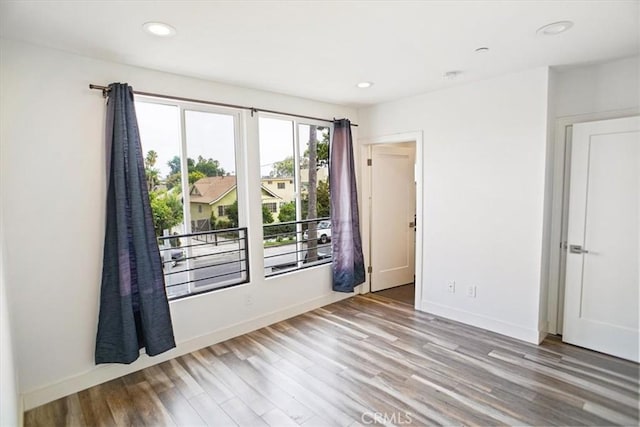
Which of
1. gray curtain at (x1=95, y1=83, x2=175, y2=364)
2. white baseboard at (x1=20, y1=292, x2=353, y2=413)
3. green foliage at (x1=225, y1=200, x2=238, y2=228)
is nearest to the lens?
white baseboard at (x1=20, y1=292, x2=353, y2=413)

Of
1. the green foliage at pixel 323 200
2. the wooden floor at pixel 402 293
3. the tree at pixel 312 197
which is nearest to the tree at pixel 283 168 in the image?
the tree at pixel 312 197

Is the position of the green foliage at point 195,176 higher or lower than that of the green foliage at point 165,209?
higher

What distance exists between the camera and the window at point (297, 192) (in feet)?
11.9

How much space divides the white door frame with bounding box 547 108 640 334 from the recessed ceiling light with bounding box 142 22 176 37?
10.4 ft

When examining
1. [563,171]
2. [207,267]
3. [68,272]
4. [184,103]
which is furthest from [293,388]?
[563,171]

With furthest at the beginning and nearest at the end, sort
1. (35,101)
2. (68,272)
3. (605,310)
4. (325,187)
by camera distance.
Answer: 1. (325,187)
2. (605,310)
3. (68,272)
4. (35,101)

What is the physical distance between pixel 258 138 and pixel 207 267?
4.45ft

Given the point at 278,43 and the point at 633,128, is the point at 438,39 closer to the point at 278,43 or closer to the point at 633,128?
the point at 278,43

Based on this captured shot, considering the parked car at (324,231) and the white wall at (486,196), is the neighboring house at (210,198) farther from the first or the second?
the white wall at (486,196)

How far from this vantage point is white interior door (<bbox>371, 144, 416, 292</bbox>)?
4.42 meters

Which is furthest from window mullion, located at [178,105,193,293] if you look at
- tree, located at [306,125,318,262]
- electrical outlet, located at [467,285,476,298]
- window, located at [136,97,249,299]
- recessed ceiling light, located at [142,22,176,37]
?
electrical outlet, located at [467,285,476,298]

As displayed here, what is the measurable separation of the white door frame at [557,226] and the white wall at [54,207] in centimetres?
348

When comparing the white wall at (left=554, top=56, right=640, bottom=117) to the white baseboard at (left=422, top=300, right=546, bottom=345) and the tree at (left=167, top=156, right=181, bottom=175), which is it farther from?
the tree at (left=167, top=156, right=181, bottom=175)

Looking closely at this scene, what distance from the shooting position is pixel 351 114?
13.9ft
